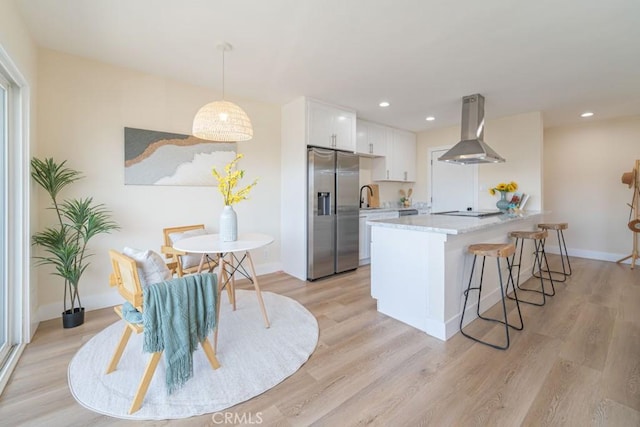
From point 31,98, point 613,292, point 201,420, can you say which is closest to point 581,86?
point 613,292

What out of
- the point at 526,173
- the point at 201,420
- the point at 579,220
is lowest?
the point at 201,420

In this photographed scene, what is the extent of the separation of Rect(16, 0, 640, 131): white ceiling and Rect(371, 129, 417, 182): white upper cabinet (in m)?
1.67

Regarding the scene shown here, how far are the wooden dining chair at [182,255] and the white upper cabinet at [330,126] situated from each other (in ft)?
6.06

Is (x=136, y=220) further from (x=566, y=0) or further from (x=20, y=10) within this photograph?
(x=566, y=0)

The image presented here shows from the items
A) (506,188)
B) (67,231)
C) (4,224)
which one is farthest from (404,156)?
(4,224)

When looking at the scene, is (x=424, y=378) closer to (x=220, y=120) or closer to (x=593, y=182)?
(x=220, y=120)

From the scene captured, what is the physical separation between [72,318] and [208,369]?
1538mm

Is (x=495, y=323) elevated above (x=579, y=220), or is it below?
below

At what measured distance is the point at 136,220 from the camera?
2.95m

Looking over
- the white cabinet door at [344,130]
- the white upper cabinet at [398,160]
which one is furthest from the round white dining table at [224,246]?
the white upper cabinet at [398,160]

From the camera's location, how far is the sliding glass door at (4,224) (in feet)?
6.35

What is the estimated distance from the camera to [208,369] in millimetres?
1811

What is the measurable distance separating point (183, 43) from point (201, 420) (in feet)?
8.98

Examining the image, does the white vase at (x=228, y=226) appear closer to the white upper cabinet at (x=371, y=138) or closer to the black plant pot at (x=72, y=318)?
the black plant pot at (x=72, y=318)
